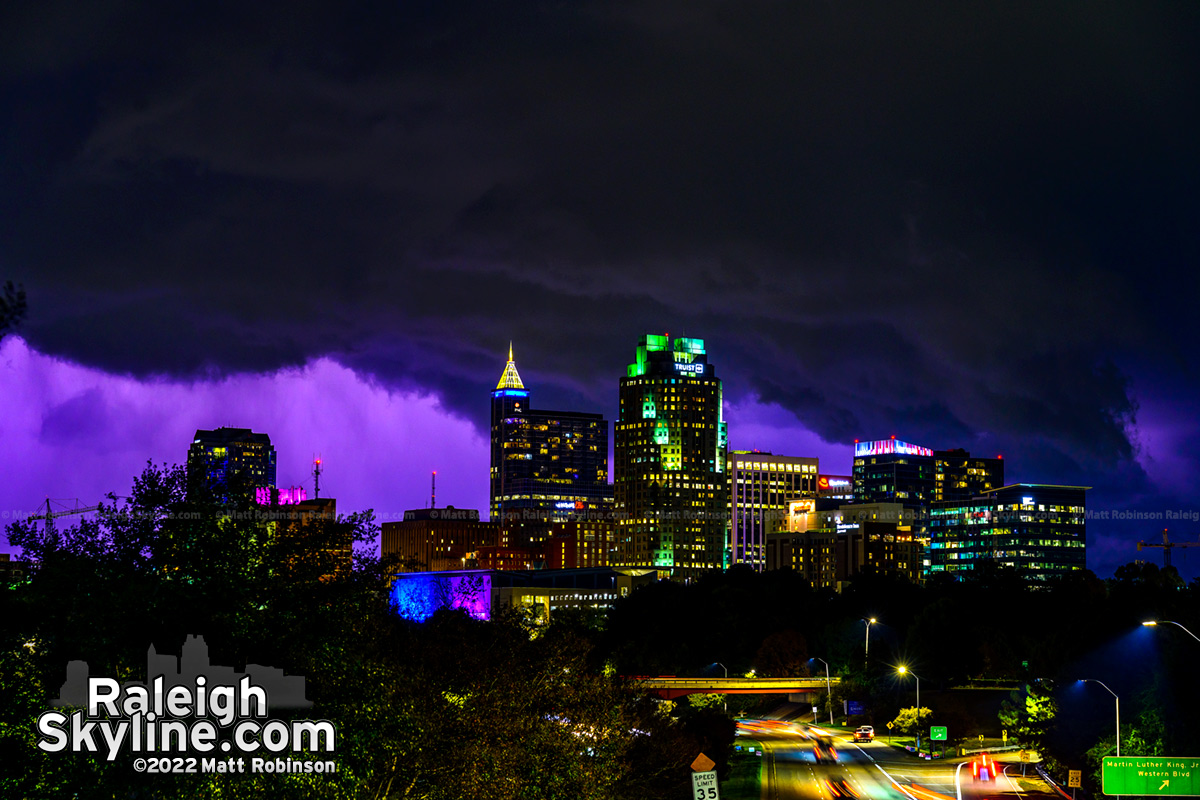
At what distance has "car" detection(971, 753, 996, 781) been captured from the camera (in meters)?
116

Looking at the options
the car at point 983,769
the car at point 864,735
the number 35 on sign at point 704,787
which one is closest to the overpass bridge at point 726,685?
the car at point 864,735

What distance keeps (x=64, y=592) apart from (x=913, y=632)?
164 metres

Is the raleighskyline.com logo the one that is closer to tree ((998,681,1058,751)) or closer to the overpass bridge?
tree ((998,681,1058,751))

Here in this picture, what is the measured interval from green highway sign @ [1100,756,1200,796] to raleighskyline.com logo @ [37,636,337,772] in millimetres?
43392

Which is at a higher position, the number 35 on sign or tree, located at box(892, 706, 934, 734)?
the number 35 on sign

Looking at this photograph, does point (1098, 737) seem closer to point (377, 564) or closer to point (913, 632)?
point (377, 564)

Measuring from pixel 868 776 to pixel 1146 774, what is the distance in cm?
5017

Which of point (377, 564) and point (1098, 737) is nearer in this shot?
point (377, 564)

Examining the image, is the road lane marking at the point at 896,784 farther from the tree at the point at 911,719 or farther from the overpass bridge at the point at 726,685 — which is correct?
the overpass bridge at the point at 726,685

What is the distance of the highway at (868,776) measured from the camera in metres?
102

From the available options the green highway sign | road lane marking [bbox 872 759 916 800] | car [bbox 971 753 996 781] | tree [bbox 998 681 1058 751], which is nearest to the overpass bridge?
road lane marking [bbox 872 759 916 800]

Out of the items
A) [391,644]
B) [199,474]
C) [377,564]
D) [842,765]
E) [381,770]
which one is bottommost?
[842,765]

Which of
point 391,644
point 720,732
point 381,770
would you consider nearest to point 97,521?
point 381,770

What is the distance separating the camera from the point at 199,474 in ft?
164
